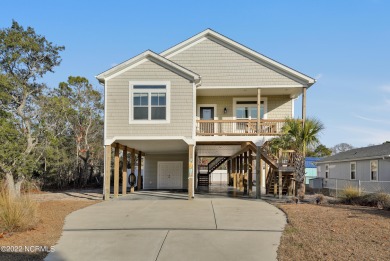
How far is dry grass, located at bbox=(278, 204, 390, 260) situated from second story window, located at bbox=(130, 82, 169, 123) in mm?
8082

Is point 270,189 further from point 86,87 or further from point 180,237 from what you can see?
point 86,87

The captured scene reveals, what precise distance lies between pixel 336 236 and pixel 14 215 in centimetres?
791

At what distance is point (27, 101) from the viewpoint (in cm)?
2347

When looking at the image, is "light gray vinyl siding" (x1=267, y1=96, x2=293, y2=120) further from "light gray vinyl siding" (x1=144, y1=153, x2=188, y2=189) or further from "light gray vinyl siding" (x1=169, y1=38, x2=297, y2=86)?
"light gray vinyl siding" (x1=144, y1=153, x2=188, y2=189)

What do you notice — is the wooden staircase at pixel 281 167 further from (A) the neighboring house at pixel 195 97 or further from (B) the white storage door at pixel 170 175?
(B) the white storage door at pixel 170 175

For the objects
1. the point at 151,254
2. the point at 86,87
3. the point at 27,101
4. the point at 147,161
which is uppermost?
the point at 86,87

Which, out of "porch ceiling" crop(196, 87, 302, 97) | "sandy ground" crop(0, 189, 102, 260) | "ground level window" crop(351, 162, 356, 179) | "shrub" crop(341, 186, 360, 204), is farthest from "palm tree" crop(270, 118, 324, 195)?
"ground level window" crop(351, 162, 356, 179)

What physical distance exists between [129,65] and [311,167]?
32466 millimetres

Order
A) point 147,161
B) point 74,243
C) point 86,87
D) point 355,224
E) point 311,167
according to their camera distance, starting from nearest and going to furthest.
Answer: point 74,243
point 355,224
point 147,161
point 86,87
point 311,167

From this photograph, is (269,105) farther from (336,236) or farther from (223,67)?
(336,236)

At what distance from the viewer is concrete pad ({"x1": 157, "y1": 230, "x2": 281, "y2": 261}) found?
7164 mm

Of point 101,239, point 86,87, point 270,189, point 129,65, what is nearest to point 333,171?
point 270,189

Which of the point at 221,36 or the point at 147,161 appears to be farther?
the point at 147,161

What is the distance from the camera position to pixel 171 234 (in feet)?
29.0
